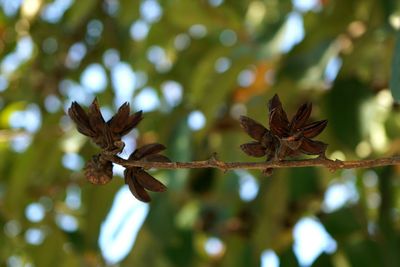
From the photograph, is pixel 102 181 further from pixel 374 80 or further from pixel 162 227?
pixel 374 80

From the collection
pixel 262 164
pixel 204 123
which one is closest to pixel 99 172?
pixel 262 164

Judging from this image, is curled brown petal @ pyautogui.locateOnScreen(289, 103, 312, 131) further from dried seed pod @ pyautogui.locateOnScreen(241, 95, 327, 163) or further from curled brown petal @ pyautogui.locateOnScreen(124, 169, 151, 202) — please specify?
curled brown petal @ pyautogui.locateOnScreen(124, 169, 151, 202)

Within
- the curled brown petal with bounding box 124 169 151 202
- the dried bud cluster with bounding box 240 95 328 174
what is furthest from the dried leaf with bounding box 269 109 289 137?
the curled brown petal with bounding box 124 169 151 202

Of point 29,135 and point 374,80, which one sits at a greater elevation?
point 374,80

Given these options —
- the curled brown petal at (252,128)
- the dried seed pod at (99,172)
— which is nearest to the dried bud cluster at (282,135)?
the curled brown petal at (252,128)

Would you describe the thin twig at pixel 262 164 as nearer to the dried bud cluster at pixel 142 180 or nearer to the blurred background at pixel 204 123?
the dried bud cluster at pixel 142 180

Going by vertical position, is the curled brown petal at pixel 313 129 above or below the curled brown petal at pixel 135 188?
above

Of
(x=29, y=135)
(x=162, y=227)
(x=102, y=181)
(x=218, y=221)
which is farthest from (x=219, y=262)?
(x=102, y=181)
